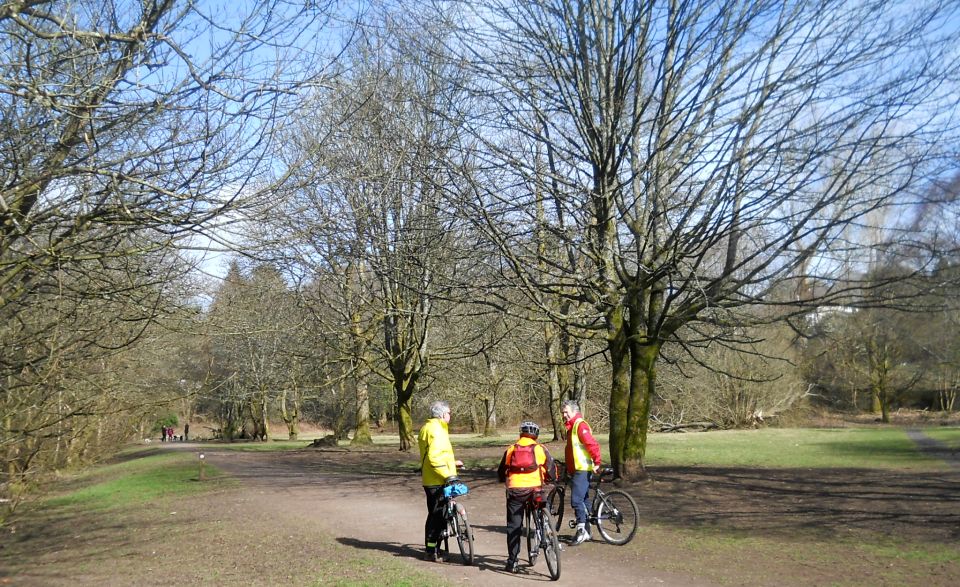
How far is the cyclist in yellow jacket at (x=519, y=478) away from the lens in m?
8.88

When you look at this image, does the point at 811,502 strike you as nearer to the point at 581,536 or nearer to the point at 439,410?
the point at 581,536

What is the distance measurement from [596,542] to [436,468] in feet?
9.21

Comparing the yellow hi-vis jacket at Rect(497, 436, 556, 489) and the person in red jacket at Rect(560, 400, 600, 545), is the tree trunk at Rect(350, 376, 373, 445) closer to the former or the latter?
the person in red jacket at Rect(560, 400, 600, 545)

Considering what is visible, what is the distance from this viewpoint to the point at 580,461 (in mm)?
10031

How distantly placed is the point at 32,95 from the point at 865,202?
11124 millimetres

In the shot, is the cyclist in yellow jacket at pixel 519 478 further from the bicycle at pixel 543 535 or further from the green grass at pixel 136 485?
the green grass at pixel 136 485

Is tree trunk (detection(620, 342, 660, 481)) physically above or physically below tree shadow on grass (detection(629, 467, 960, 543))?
above

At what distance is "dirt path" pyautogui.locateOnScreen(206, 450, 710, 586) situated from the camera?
872 cm

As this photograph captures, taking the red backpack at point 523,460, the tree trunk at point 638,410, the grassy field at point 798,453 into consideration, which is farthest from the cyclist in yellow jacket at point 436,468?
the grassy field at point 798,453

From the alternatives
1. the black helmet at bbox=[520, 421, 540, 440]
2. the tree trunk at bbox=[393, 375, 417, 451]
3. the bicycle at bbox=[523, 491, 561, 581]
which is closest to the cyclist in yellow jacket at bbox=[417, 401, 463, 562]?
the black helmet at bbox=[520, 421, 540, 440]

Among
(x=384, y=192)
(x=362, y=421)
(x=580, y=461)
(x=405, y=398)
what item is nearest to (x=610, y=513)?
(x=580, y=461)

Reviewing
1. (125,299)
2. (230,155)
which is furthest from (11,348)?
(230,155)

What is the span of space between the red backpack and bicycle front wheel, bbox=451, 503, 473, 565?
2.81 feet

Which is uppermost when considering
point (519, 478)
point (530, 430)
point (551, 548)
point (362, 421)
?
point (530, 430)
